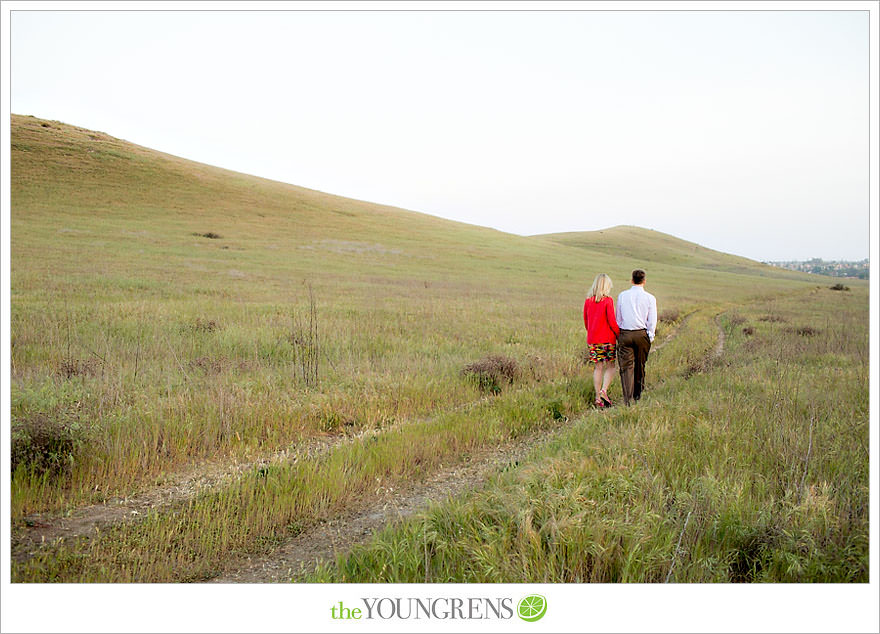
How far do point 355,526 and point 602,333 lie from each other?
5.92m

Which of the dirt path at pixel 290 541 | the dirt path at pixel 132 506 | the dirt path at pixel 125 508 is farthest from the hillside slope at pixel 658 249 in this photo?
the dirt path at pixel 125 508

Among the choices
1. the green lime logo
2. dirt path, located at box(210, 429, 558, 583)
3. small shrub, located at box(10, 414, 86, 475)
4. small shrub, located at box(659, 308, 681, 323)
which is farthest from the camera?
small shrub, located at box(659, 308, 681, 323)

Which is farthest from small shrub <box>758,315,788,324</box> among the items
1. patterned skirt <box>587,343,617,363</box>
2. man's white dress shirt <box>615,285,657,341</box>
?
patterned skirt <box>587,343,617,363</box>

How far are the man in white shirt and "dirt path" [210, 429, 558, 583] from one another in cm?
324

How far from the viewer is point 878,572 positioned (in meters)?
3.24

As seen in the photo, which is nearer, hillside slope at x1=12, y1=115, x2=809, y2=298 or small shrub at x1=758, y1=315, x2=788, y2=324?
small shrub at x1=758, y1=315, x2=788, y2=324

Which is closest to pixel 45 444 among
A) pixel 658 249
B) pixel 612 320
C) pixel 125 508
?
pixel 125 508

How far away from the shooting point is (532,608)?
116 inches

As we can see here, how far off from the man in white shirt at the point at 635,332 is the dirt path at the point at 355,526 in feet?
10.6

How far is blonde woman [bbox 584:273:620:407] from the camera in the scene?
8820 mm

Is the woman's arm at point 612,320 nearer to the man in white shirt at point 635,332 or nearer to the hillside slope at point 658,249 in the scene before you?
the man in white shirt at point 635,332

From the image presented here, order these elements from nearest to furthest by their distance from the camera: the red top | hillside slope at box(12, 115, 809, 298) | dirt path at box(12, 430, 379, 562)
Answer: dirt path at box(12, 430, 379, 562) → the red top → hillside slope at box(12, 115, 809, 298)

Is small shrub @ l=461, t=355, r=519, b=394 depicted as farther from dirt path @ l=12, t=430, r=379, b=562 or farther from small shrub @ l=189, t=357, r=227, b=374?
small shrub @ l=189, t=357, r=227, b=374

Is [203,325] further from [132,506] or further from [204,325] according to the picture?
[132,506]
